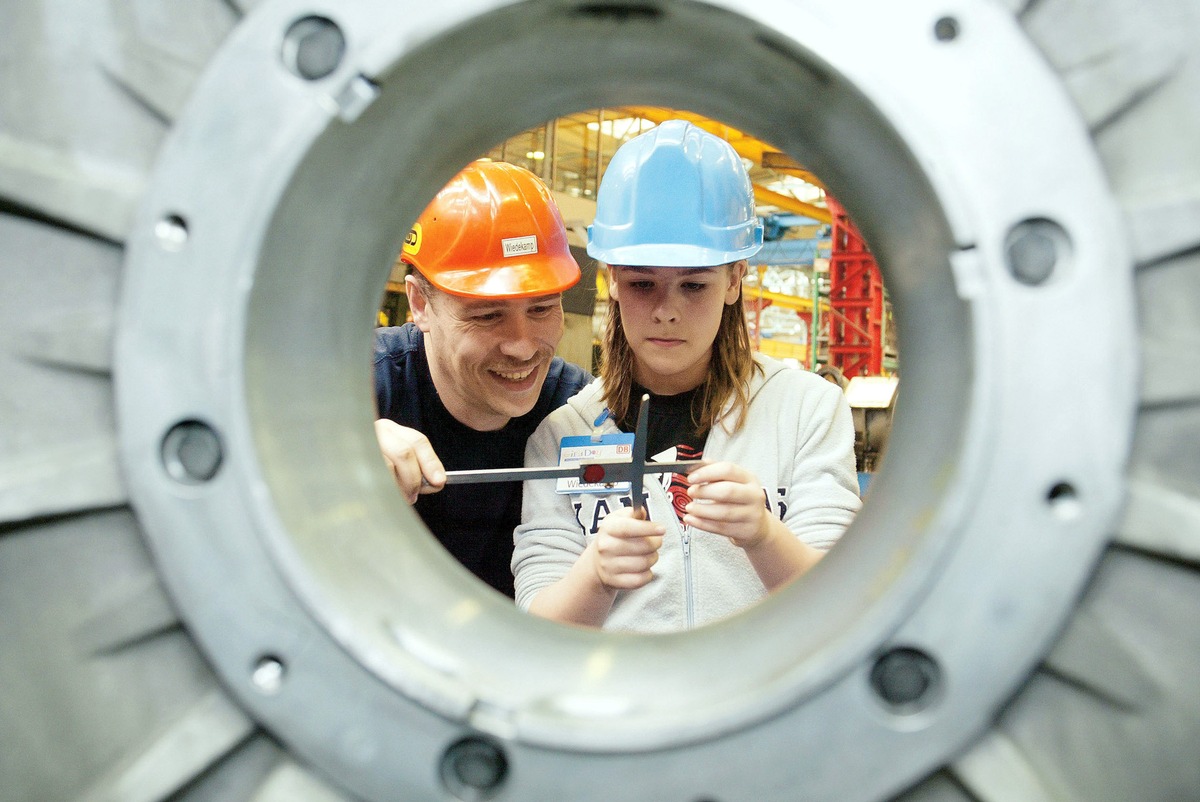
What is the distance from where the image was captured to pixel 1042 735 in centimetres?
45

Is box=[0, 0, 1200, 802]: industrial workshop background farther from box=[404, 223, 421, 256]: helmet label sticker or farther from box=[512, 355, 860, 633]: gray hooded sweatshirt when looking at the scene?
box=[404, 223, 421, 256]: helmet label sticker

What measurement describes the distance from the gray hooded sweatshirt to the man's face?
90 millimetres

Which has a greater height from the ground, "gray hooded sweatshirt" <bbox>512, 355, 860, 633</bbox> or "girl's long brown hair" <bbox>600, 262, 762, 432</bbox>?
"girl's long brown hair" <bbox>600, 262, 762, 432</bbox>

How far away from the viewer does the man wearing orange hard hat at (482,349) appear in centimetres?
136

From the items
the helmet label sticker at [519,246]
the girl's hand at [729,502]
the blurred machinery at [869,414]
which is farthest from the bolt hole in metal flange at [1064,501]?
the blurred machinery at [869,414]

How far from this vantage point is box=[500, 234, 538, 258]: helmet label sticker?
1.45 metres

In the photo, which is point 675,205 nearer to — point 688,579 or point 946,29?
point 688,579

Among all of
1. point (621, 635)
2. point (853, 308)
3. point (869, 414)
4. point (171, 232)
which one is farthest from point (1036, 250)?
point (853, 308)

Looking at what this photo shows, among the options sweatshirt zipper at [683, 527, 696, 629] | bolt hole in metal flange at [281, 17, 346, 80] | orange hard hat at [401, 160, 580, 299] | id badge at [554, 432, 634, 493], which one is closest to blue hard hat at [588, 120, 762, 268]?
orange hard hat at [401, 160, 580, 299]

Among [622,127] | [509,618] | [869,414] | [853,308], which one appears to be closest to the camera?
[509,618]

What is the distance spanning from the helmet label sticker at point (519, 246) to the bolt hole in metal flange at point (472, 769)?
1.05 m

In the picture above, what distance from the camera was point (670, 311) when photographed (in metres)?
1.21

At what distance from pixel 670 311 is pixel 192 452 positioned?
0.80 metres

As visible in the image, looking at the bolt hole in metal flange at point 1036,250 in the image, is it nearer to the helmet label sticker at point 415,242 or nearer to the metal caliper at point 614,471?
the metal caliper at point 614,471
